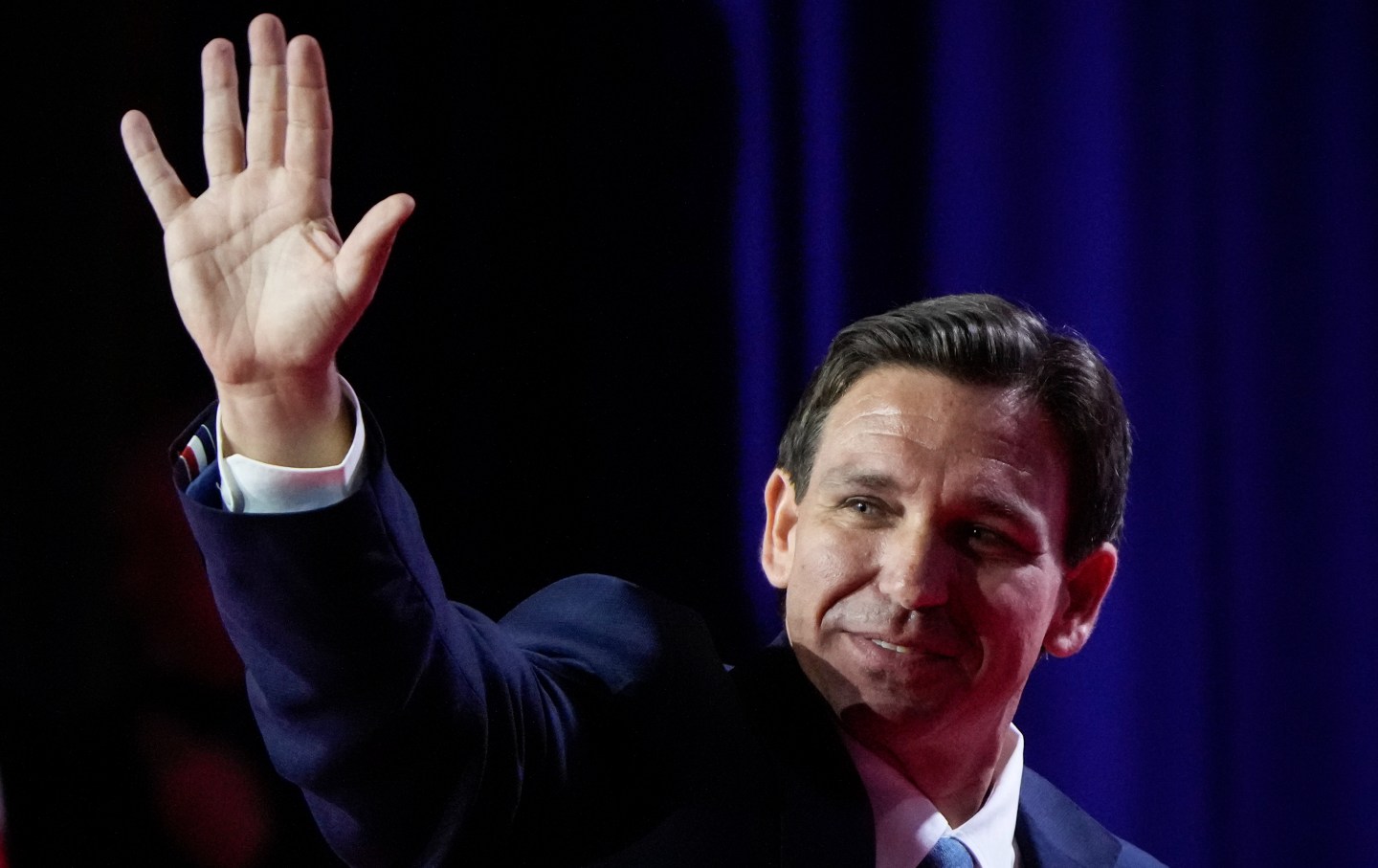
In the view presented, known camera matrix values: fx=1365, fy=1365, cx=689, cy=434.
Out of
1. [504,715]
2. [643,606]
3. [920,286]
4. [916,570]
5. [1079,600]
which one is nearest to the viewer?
[504,715]

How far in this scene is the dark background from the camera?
2133mm

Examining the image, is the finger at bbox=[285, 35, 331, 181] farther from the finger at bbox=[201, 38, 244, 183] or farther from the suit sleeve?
the suit sleeve

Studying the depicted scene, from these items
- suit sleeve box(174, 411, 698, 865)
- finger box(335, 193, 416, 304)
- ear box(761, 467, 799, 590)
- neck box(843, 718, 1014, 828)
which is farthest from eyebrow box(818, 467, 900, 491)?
finger box(335, 193, 416, 304)

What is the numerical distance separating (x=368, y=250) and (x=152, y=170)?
239mm

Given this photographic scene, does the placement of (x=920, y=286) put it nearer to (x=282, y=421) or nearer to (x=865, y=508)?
(x=865, y=508)

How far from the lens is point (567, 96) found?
2232mm

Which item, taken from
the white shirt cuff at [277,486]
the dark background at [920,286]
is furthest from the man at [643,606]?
the dark background at [920,286]

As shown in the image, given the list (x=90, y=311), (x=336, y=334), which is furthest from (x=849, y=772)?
(x=90, y=311)

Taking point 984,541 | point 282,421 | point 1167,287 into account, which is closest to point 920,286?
point 1167,287

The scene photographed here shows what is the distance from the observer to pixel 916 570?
4.74 feet

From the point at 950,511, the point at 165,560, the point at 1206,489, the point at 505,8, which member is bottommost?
the point at 1206,489

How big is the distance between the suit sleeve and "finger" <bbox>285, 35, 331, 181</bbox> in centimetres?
26

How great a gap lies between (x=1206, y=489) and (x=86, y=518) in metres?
1.81

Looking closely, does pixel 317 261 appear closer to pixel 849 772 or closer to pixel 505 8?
pixel 849 772
